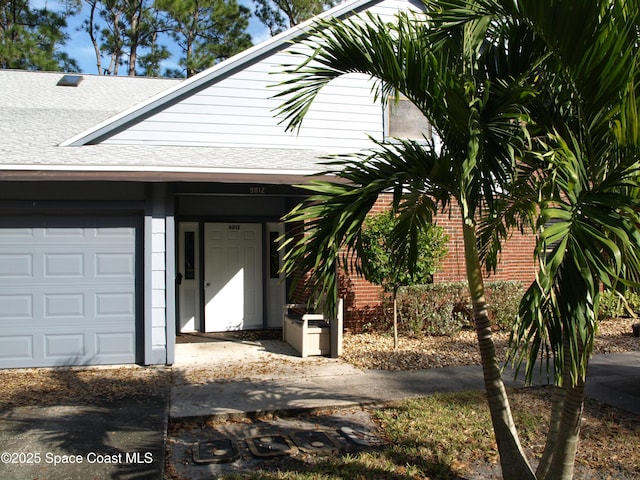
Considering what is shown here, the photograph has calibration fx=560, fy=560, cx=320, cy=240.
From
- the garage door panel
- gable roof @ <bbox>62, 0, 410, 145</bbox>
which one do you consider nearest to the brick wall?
gable roof @ <bbox>62, 0, 410, 145</bbox>

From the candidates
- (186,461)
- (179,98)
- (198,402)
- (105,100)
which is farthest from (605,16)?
(105,100)

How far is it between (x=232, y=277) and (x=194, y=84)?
3799 millimetres

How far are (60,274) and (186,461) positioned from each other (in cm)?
454

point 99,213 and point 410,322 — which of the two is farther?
point 410,322

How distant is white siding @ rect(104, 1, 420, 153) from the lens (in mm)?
10273

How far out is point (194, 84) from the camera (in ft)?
33.9

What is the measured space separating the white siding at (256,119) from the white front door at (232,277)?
6.06 ft

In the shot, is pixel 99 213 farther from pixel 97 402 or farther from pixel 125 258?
pixel 97 402

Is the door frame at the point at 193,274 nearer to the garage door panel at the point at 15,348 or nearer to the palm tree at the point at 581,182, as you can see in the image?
the garage door panel at the point at 15,348

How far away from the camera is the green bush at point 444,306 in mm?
10109

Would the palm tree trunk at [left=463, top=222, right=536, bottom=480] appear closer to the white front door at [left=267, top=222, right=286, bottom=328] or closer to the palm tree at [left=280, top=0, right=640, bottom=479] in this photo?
the palm tree at [left=280, top=0, right=640, bottom=479]

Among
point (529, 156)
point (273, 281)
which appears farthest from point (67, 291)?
point (529, 156)

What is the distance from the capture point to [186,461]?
4.86 metres

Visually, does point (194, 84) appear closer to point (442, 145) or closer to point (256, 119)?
point (256, 119)
